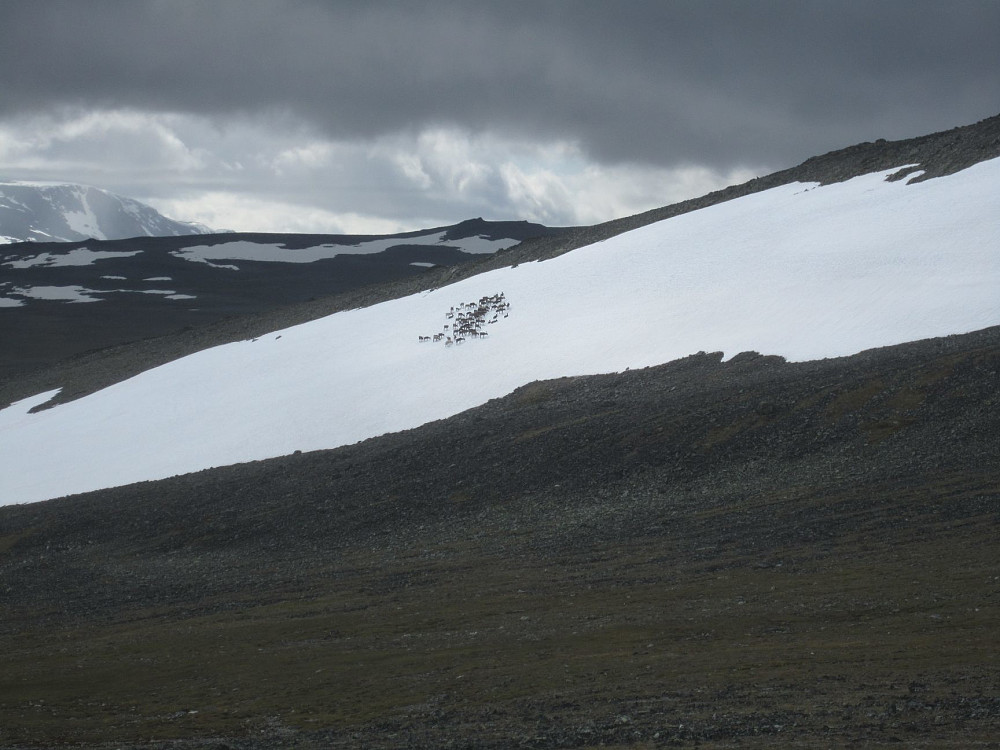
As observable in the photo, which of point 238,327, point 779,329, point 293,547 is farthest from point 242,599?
point 238,327

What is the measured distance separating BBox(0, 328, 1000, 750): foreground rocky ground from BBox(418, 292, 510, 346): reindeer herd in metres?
8.66

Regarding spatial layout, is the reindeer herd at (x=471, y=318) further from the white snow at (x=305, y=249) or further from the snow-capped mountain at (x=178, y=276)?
the white snow at (x=305, y=249)

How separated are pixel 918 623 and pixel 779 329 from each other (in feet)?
60.0

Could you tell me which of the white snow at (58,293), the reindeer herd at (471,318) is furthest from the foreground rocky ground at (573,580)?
the white snow at (58,293)

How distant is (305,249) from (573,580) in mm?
152954

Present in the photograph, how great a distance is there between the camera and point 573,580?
16031 millimetres

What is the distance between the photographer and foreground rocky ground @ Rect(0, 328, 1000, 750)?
1020cm

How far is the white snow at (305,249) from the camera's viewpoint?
152 meters

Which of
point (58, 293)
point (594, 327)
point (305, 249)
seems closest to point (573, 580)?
point (594, 327)

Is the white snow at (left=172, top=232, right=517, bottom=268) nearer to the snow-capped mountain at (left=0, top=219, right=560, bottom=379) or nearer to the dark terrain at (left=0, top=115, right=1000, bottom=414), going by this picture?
the snow-capped mountain at (left=0, top=219, right=560, bottom=379)

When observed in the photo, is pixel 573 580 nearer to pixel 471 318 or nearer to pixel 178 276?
pixel 471 318

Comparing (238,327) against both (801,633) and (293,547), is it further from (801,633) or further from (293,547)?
(801,633)

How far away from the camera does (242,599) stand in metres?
18.2

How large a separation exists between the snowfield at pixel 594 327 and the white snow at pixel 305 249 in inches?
4219
